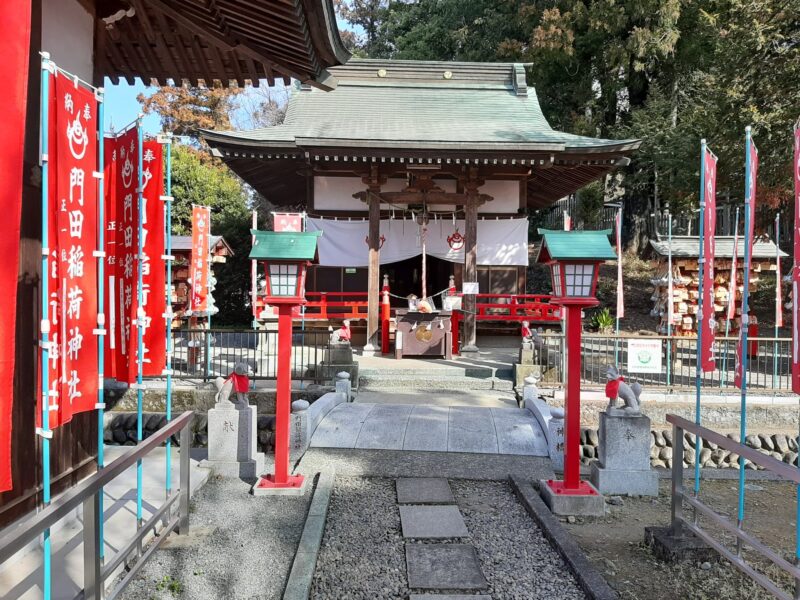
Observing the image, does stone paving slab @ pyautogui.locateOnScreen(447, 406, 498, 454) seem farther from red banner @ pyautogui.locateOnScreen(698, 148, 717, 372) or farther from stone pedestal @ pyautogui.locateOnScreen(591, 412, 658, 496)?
red banner @ pyautogui.locateOnScreen(698, 148, 717, 372)

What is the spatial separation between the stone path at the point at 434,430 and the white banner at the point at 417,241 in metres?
5.79

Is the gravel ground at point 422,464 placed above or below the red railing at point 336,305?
below

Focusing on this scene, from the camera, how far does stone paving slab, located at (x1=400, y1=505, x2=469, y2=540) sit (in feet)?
15.0

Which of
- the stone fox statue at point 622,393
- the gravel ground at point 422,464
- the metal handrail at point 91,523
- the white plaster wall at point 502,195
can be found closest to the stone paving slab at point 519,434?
the gravel ground at point 422,464

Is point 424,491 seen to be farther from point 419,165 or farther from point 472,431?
point 419,165

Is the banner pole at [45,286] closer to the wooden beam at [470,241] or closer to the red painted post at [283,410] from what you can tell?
the red painted post at [283,410]

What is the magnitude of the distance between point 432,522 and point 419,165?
892 cm

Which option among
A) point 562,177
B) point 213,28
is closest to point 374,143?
point 562,177

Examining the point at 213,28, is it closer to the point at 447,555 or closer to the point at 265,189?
the point at 447,555

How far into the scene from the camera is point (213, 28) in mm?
4945

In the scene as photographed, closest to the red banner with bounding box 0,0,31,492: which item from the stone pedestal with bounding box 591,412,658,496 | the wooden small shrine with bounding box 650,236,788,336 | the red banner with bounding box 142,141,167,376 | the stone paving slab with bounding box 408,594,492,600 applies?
the red banner with bounding box 142,141,167,376

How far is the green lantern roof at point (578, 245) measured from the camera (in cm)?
526

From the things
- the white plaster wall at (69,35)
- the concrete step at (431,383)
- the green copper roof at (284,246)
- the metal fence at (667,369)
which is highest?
the white plaster wall at (69,35)

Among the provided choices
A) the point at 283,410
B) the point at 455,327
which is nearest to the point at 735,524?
the point at 283,410
